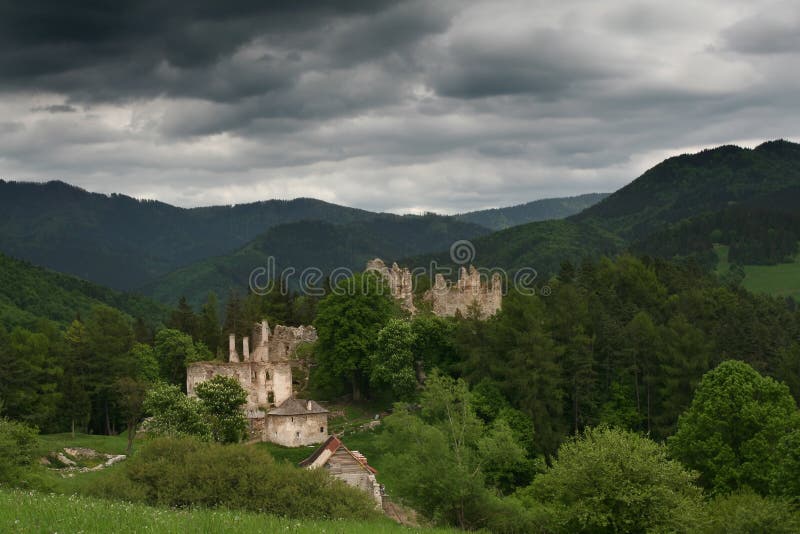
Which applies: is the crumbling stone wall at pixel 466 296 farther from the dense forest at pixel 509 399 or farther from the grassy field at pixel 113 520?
the grassy field at pixel 113 520

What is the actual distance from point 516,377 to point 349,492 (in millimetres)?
26317

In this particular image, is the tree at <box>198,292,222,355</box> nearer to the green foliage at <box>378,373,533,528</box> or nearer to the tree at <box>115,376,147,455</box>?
the tree at <box>115,376,147,455</box>

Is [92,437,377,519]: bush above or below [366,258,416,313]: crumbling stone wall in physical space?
below

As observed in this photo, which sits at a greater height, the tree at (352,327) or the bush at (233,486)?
the tree at (352,327)

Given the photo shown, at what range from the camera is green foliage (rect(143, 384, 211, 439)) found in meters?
52.7

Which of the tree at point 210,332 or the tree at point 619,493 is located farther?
the tree at point 210,332

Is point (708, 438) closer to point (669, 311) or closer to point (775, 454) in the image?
point (775, 454)

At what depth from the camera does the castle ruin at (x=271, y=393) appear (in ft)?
196

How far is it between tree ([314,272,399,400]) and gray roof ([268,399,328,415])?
23.3 ft

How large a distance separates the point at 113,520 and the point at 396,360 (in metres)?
43.0

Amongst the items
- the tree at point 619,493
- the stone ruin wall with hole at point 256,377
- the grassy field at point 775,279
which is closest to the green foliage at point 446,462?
the tree at point 619,493

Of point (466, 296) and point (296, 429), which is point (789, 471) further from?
point (466, 296)

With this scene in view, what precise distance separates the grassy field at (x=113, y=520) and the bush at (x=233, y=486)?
7886 mm

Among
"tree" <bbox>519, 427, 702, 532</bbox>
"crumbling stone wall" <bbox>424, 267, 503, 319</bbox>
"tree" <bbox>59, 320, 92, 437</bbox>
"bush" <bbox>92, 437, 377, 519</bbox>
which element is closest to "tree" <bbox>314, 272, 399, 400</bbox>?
"crumbling stone wall" <bbox>424, 267, 503, 319</bbox>
